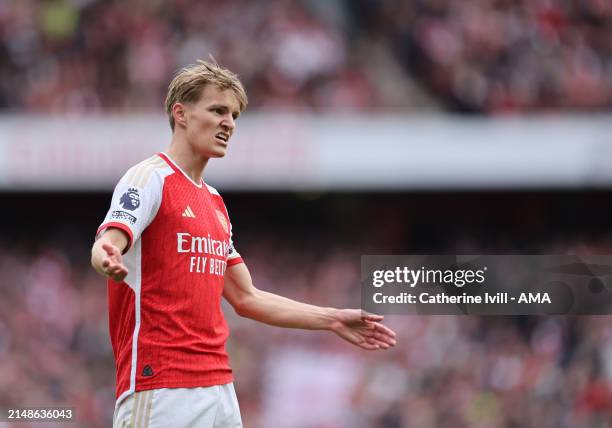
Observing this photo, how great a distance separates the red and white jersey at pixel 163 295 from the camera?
4.20 m

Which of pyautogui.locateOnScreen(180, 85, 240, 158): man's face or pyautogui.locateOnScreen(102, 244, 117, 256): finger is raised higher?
pyautogui.locateOnScreen(180, 85, 240, 158): man's face

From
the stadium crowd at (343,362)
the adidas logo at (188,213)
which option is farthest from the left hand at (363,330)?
the stadium crowd at (343,362)

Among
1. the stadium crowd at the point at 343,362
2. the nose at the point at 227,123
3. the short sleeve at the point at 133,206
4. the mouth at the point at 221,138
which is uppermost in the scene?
the stadium crowd at the point at 343,362

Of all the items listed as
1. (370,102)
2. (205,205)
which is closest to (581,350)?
(370,102)

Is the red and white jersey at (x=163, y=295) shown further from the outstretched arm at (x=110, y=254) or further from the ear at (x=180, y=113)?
the ear at (x=180, y=113)

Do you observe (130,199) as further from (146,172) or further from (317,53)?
(317,53)

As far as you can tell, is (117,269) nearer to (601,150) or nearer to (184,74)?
(184,74)

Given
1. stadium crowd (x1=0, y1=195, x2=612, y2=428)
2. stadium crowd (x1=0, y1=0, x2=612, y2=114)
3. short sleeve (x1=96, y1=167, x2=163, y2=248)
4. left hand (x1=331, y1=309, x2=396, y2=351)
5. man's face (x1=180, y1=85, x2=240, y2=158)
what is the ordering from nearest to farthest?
short sleeve (x1=96, y1=167, x2=163, y2=248)
man's face (x1=180, y1=85, x2=240, y2=158)
left hand (x1=331, y1=309, x2=396, y2=351)
stadium crowd (x1=0, y1=195, x2=612, y2=428)
stadium crowd (x1=0, y1=0, x2=612, y2=114)

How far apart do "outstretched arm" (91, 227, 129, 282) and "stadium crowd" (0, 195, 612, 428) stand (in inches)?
319

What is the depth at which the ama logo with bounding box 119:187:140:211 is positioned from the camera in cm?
406

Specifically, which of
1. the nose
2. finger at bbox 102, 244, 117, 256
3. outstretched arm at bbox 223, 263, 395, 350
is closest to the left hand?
outstretched arm at bbox 223, 263, 395, 350

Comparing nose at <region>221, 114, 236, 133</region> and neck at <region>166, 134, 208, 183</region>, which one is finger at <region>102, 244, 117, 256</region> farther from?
nose at <region>221, 114, 236, 133</region>

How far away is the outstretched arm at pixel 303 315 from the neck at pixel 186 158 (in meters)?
0.57

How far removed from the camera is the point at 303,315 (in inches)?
190
